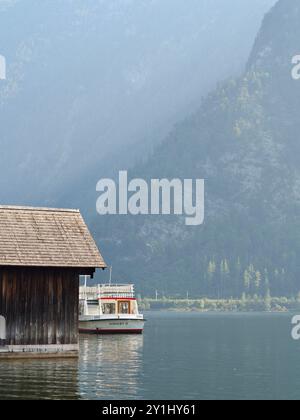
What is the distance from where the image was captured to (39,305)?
54.1 m

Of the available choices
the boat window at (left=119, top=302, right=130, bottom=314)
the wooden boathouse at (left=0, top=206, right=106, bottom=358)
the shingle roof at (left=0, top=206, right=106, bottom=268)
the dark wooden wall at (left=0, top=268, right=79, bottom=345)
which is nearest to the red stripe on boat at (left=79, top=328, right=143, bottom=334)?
the boat window at (left=119, top=302, right=130, bottom=314)

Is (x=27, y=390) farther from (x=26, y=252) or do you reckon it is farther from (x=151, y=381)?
(x=26, y=252)

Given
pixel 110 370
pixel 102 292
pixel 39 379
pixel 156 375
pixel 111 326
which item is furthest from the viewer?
pixel 102 292

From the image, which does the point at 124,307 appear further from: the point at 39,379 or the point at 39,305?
the point at 39,379

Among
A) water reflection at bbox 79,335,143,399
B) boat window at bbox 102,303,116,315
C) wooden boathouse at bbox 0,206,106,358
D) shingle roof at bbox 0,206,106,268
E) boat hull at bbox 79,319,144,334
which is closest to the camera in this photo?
water reflection at bbox 79,335,143,399

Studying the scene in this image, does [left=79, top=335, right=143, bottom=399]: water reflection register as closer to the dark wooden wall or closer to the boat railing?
the dark wooden wall

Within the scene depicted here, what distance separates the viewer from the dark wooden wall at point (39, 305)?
53.5 m

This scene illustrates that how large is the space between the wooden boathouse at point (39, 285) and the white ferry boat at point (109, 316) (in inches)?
Result: 1987

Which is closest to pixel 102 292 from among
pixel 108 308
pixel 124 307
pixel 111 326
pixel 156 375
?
pixel 108 308

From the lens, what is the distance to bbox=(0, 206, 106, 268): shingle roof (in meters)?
53.8

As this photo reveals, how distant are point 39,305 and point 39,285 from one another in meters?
1.16

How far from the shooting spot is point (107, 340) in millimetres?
89562

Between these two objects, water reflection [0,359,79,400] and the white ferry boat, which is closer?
water reflection [0,359,79,400]
